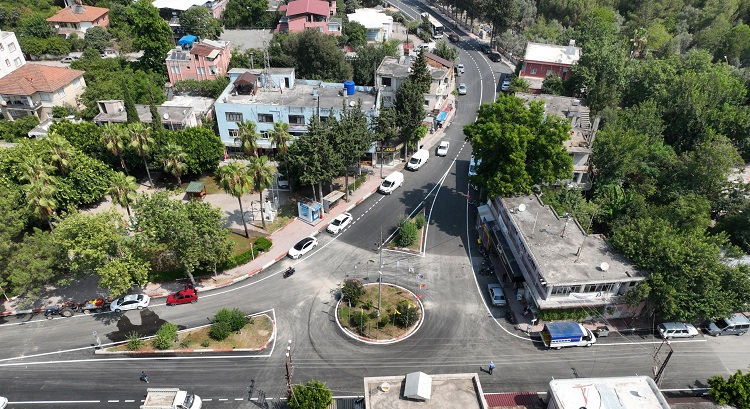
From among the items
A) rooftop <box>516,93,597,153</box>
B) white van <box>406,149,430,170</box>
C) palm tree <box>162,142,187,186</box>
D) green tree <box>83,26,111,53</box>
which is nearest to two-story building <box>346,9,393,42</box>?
rooftop <box>516,93,597,153</box>

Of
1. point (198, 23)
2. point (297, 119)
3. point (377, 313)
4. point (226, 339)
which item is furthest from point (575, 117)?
point (198, 23)

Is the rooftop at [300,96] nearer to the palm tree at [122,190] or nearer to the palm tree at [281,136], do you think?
the palm tree at [281,136]

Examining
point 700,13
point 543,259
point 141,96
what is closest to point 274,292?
point 543,259

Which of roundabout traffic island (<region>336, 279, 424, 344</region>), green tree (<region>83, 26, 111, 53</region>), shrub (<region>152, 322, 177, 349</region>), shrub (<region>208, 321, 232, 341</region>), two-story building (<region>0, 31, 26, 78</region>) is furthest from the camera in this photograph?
green tree (<region>83, 26, 111, 53</region>)

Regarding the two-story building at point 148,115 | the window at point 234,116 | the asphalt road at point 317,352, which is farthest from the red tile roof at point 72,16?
the asphalt road at point 317,352

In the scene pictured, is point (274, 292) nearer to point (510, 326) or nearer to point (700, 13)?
point (510, 326)

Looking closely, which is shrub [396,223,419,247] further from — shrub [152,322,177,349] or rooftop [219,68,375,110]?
shrub [152,322,177,349]
